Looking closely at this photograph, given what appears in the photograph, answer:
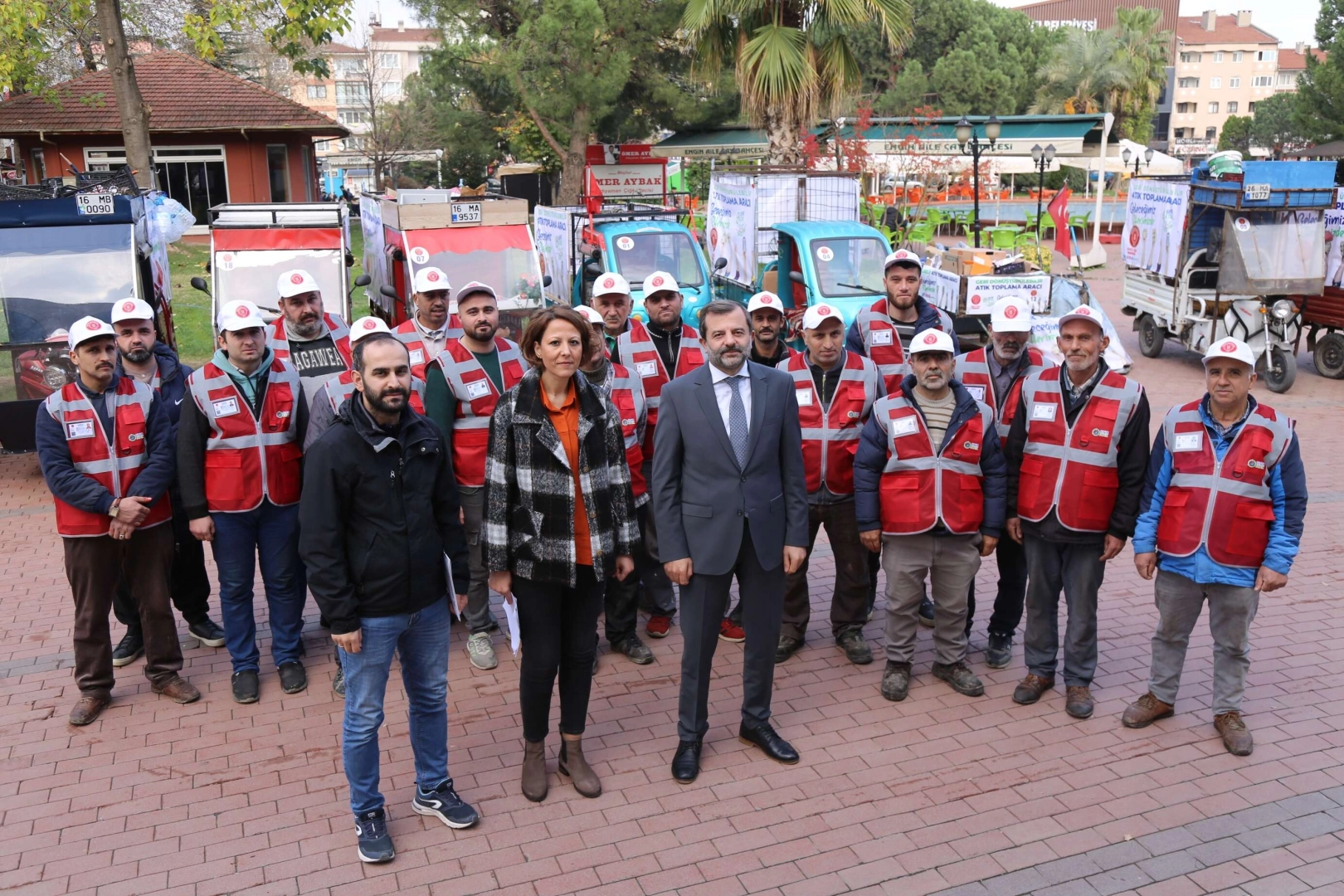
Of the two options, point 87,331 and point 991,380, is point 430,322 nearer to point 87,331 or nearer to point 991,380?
point 87,331

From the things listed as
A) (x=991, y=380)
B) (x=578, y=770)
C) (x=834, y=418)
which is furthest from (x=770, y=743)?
(x=991, y=380)

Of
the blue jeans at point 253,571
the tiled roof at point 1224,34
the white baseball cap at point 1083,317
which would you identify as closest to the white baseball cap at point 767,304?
the white baseball cap at point 1083,317

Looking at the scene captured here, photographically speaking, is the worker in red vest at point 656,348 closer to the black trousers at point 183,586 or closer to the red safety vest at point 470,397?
the red safety vest at point 470,397

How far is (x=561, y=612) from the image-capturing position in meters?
4.70

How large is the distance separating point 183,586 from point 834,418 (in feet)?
12.8

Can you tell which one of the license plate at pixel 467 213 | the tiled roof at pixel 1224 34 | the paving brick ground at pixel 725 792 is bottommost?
the paving brick ground at pixel 725 792

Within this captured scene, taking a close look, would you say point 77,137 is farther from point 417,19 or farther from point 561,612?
point 561,612

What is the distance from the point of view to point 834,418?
19.5ft

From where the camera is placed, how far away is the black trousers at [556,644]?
4.58 m

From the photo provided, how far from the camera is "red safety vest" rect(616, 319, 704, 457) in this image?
20.9 ft

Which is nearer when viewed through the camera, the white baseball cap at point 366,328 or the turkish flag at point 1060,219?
the white baseball cap at point 366,328

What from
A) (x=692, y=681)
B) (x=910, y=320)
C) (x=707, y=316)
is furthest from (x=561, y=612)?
(x=910, y=320)

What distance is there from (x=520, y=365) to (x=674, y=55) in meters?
24.3

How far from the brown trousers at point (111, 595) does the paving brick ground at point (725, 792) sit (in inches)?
8.8
